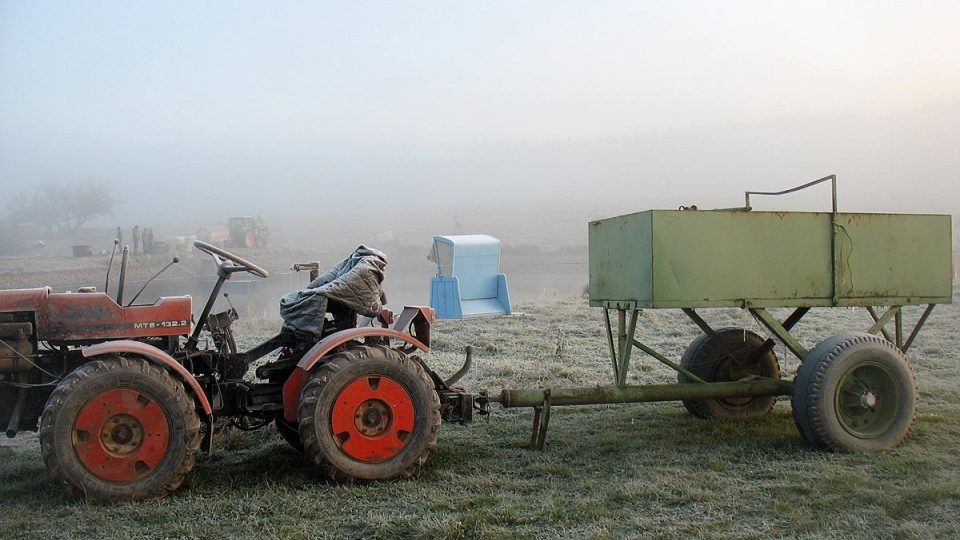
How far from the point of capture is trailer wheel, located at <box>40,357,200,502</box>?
4.39 m

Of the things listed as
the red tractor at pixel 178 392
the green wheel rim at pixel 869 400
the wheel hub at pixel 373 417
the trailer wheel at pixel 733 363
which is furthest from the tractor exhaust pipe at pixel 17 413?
the green wheel rim at pixel 869 400

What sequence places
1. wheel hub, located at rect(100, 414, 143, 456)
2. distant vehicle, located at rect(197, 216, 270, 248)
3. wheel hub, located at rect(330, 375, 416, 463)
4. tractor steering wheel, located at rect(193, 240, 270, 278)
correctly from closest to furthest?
wheel hub, located at rect(100, 414, 143, 456), wheel hub, located at rect(330, 375, 416, 463), tractor steering wheel, located at rect(193, 240, 270, 278), distant vehicle, located at rect(197, 216, 270, 248)

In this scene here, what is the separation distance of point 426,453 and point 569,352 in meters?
5.80

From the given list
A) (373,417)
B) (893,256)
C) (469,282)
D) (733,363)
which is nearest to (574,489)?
(373,417)

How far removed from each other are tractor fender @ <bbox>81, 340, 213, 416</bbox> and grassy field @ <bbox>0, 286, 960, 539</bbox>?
61 cm

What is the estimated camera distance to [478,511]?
14.2 ft

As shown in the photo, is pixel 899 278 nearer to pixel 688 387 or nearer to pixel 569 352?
pixel 688 387

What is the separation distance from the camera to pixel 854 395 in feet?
19.0

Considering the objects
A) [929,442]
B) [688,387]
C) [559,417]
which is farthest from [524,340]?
[929,442]

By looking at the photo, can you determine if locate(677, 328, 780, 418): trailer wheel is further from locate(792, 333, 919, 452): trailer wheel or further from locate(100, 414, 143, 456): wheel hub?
locate(100, 414, 143, 456): wheel hub

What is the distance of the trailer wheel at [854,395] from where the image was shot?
5562 millimetres

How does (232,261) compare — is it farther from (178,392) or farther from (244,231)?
(244,231)

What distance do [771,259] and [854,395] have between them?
120 cm

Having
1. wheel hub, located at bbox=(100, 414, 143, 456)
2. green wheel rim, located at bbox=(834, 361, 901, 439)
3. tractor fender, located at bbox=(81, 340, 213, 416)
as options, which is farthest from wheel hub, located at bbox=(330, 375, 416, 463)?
green wheel rim, located at bbox=(834, 361, 901, 439)
